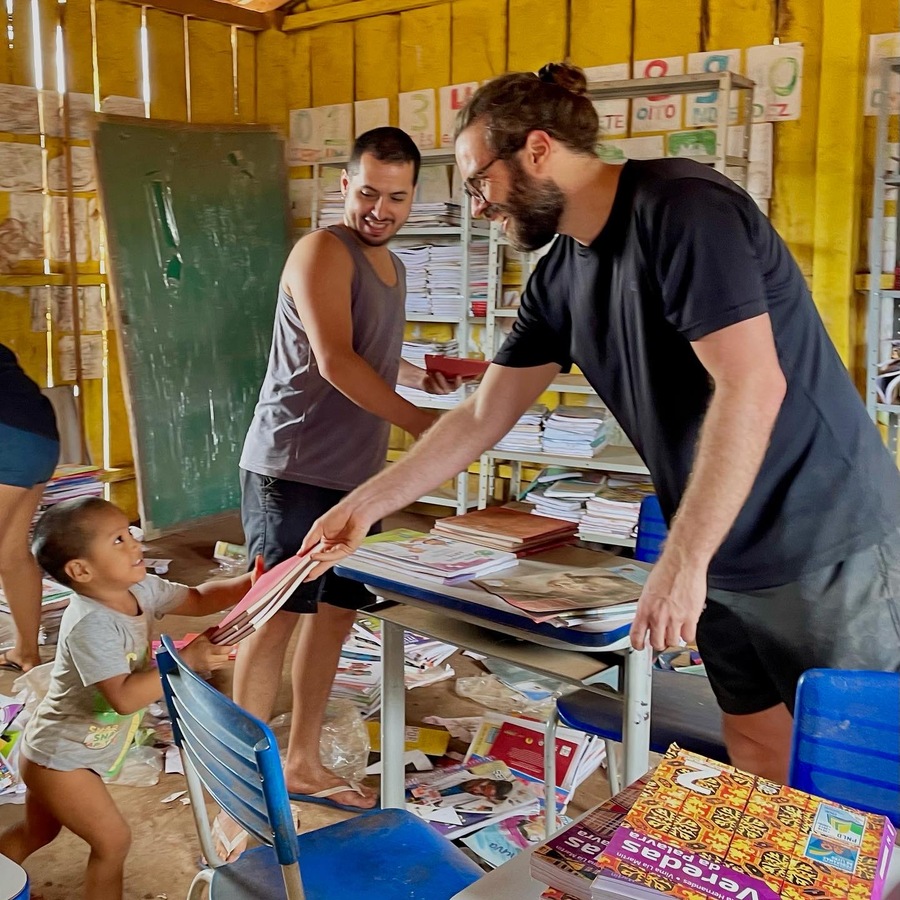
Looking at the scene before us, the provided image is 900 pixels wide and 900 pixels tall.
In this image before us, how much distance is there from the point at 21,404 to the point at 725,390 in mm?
2753

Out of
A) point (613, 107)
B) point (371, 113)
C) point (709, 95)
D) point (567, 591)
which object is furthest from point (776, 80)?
point (567, 591)

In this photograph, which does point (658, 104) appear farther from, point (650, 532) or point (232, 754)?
point (232, 754)

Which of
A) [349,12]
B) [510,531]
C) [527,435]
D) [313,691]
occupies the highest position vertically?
[349,12]

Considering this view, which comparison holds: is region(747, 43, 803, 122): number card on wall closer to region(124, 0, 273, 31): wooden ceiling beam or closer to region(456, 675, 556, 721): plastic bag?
region(456, 675, 556, 721): plastic bag

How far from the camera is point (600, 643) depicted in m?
1.43

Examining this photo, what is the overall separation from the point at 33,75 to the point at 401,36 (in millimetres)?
1752

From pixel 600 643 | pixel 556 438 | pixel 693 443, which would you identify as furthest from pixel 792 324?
pixel 556 438

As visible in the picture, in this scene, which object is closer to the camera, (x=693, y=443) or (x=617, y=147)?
(x=693, y=443)

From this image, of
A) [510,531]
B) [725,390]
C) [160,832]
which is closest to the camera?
[725,390]

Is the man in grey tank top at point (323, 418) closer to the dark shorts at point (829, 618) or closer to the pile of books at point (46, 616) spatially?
the dark shorts at point (829, 618)

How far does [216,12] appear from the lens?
5332mm

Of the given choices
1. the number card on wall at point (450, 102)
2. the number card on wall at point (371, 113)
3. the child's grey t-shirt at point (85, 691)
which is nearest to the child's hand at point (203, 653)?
the child's grey t-shirt at point (85, 691)

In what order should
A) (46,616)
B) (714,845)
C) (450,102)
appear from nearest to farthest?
(714,845) < (46,616) < (450,102)

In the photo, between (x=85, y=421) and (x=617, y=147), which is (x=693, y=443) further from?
(x=85, y=421)
